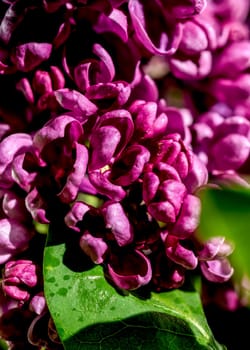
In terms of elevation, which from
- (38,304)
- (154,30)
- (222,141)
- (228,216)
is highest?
(228,216)

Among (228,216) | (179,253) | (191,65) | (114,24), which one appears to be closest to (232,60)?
(191,65)

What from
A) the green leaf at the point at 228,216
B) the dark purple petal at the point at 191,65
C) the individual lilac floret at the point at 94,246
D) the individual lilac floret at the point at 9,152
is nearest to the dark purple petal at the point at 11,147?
the individual lilac floret at the point at 9,152

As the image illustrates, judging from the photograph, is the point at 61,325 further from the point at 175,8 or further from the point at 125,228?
the point at 175,8

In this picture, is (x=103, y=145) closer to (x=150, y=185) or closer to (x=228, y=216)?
(x=150, y=185)

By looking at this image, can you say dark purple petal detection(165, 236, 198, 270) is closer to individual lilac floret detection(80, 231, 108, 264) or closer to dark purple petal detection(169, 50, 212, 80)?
individual lilac floret detection(80, 231, 108, 264)

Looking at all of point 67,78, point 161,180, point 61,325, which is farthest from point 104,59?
point 61,325

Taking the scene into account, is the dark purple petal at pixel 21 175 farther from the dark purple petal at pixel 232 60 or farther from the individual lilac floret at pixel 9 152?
the dark purple petal at pixel 232 60

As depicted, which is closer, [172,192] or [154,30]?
[172,192]
